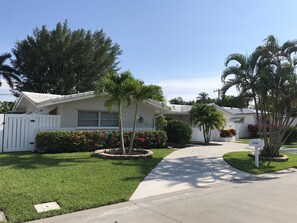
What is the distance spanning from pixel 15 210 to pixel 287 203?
223 inches

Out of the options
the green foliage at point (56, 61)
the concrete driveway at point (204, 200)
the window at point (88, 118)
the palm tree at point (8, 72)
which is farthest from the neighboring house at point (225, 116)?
the palm tree at point (8, 72)

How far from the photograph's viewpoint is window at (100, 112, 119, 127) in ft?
54.3

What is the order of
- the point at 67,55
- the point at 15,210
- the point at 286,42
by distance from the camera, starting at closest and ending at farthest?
the point at 15,210 → the point at 286,42 → the point at 67,55

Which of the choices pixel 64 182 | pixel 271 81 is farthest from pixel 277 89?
pixel 64 182

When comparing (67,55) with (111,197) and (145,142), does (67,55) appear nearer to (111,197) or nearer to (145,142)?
(145,142)

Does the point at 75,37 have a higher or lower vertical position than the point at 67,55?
higher

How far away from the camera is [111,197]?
642 centimetres

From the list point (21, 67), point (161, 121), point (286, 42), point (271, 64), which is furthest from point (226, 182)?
point (21, 67)

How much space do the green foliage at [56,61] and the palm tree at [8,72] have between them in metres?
0.71

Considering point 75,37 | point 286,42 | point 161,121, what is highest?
point 75,37

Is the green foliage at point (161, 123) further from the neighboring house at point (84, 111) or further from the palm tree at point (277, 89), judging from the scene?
the palm tree at point (277, 89)

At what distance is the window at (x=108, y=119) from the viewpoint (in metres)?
16.5

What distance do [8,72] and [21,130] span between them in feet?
82.4

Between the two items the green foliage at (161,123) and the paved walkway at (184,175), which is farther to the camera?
the green foliage at (161,123)
